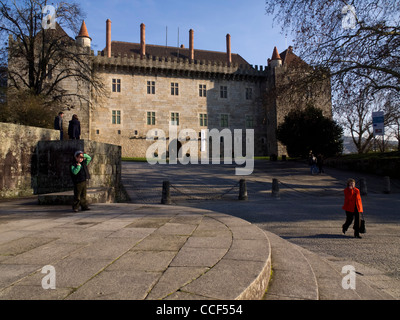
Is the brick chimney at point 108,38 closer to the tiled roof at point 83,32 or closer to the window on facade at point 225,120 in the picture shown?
the tiled roof at point 83,32

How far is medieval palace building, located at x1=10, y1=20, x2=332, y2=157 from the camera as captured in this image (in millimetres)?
34750

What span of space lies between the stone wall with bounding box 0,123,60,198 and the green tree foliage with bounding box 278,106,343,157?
68.1 ft

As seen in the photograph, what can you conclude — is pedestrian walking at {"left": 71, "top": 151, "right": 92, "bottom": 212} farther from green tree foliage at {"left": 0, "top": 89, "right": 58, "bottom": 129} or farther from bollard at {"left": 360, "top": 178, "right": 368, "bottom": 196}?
bollard at {"left": 360, "top": 178, "right": 368, "bottom": 196}

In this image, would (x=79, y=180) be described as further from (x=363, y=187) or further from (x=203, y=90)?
(x=203, y=90)

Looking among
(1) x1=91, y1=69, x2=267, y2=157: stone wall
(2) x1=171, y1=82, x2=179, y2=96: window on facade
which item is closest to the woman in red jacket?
(1) x1=91, y1=69, x2=267, y2=157: stone wall

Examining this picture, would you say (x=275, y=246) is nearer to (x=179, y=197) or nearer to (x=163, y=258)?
(x=163, y=258)

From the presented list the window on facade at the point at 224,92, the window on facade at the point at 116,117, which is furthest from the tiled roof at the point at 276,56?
the window on facade at the point at 116,117

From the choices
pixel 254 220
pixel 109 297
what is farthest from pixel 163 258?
pixel 254 220

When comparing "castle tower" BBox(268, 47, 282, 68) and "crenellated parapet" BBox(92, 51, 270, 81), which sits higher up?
"castle tower" BBox(268, 47, 282, 68)

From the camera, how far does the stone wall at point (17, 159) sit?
28.7 feet

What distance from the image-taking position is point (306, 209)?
29.5ft

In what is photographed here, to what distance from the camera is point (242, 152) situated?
131 feet

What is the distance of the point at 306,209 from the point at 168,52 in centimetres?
3733
